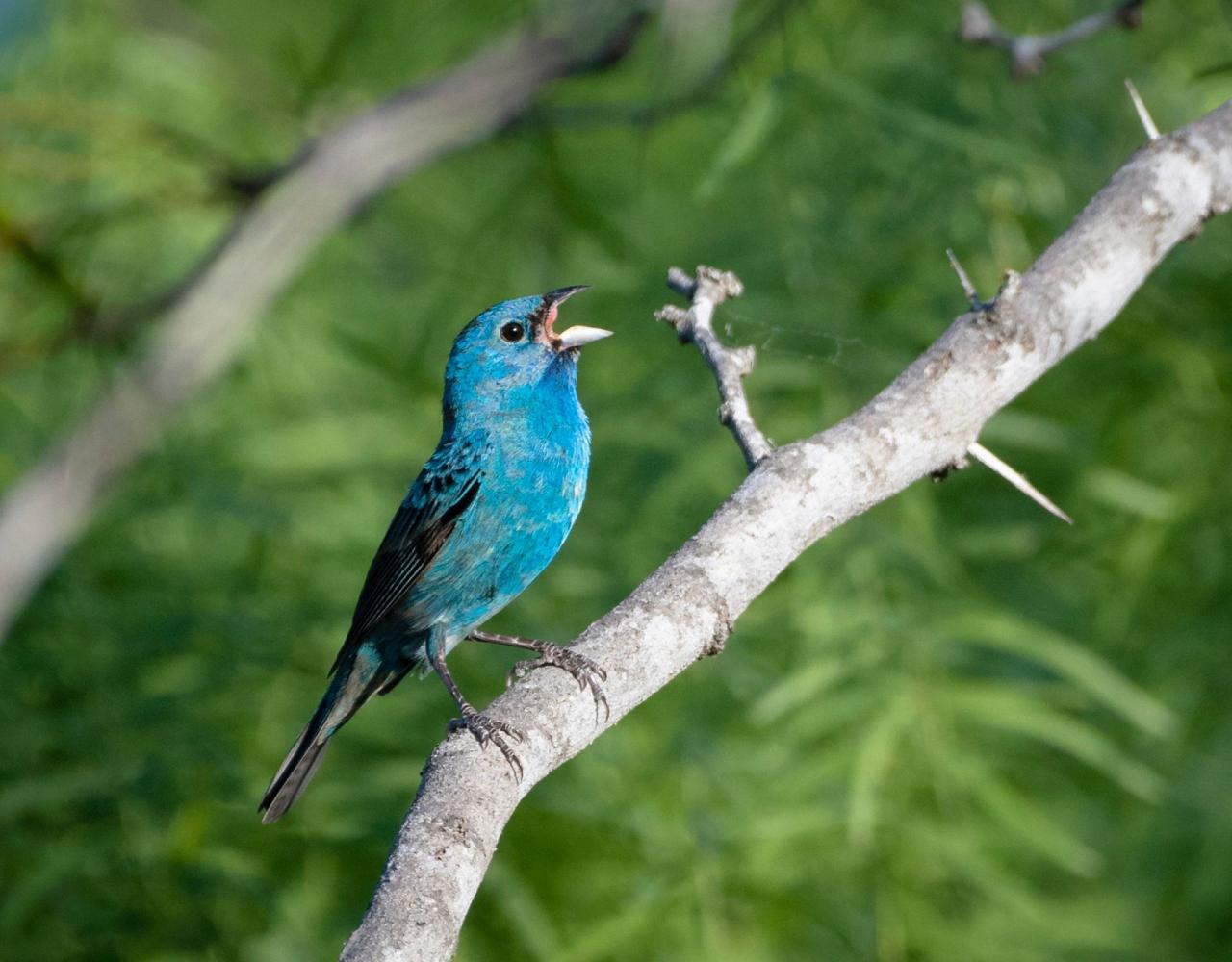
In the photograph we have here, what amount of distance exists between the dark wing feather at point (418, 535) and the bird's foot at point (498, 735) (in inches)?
61.4

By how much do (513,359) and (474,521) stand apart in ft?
1.90

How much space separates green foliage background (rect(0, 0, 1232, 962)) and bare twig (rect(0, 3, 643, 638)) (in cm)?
37

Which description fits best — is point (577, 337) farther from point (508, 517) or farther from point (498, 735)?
point (498, 735)

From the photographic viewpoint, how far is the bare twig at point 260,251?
12.0ft

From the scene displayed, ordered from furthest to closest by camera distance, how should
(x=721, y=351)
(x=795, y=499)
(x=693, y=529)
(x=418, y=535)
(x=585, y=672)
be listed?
(x=693, y=529), (x=418, y=535), (x=721, y=351), (x=795, y=499), (x=585, y=672)

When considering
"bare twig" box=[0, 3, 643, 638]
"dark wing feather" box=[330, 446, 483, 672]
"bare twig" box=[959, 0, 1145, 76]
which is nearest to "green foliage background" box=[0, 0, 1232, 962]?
"bare twig" box=[0, 3, 643, 638]

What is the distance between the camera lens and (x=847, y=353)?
5.38m

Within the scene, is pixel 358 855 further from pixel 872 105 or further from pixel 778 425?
pixel 872 105

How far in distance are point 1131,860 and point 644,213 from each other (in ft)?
12.0

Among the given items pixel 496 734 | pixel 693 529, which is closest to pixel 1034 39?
pixel 693 529

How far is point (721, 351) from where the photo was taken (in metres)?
3.31

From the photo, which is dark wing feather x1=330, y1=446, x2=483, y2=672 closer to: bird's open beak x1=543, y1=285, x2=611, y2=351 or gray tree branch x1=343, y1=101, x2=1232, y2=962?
bird's open beak x1=543, y1=285, x2=611, y2=351

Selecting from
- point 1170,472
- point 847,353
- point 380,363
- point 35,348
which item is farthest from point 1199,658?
point 35,348

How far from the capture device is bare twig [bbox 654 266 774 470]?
3.14 meters
